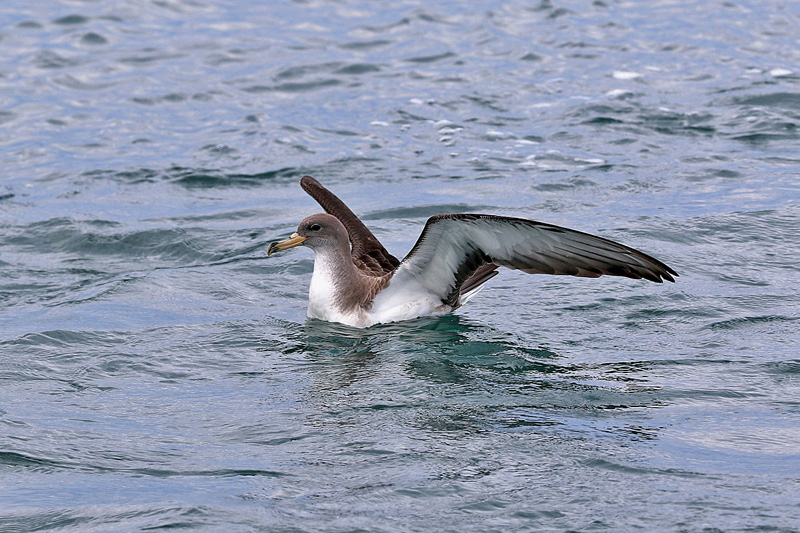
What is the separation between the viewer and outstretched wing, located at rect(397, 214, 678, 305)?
802 centimetres

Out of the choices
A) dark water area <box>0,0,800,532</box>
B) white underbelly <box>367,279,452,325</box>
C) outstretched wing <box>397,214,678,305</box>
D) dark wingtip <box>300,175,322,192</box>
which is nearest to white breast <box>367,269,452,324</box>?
white underbelly <box>367,279,452,325</box>

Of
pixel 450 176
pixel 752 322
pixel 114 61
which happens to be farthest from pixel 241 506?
pixel 114 61

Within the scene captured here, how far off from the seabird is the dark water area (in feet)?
0.77

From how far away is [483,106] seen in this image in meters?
15.9

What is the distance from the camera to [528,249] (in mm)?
8328

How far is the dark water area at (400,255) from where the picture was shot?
6.17 meters

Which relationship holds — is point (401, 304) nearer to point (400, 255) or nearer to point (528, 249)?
point (528, 249)

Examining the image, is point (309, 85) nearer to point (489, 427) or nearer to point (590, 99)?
point (590, 99)

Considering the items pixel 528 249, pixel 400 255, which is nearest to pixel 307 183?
pixel 400 255

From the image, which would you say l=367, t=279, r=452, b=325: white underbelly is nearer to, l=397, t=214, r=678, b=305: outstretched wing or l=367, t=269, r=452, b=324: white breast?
l=367, t=269, r=452, b=324: white breast

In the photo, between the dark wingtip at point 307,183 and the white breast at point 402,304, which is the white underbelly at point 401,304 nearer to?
the white breast at point 402,304

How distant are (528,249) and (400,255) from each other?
309 cm

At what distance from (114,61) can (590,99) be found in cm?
806

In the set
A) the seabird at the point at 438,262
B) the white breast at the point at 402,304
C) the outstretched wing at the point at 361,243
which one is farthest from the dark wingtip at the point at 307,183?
the white breast at the point at 402,304
